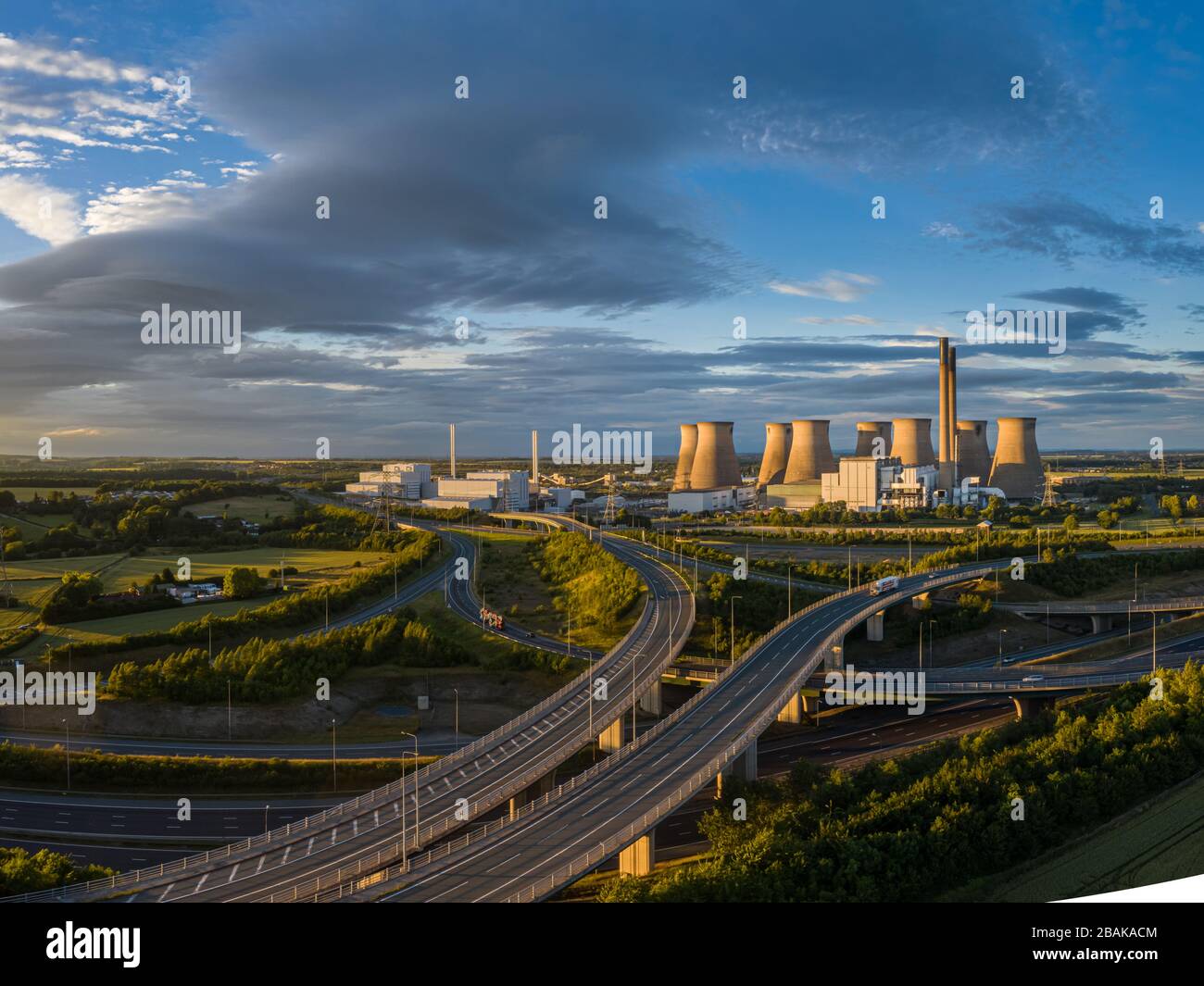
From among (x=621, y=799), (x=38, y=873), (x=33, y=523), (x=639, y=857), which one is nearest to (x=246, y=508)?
(x=33, y=523)

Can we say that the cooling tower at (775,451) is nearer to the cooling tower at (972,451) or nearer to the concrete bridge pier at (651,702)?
the cooling tower at (972,451)

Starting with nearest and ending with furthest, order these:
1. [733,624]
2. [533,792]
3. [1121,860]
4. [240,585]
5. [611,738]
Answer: [1121,860], [533,792], [611,738], [733,624], [240,585]

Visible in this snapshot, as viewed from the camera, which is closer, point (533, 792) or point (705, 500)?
point (533, 792)

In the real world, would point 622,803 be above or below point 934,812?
below

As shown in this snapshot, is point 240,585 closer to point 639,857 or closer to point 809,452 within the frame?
point 639,857

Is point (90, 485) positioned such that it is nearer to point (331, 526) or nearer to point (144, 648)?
point (331, 526)

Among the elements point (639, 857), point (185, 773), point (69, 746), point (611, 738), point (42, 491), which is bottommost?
point (185, 773)
